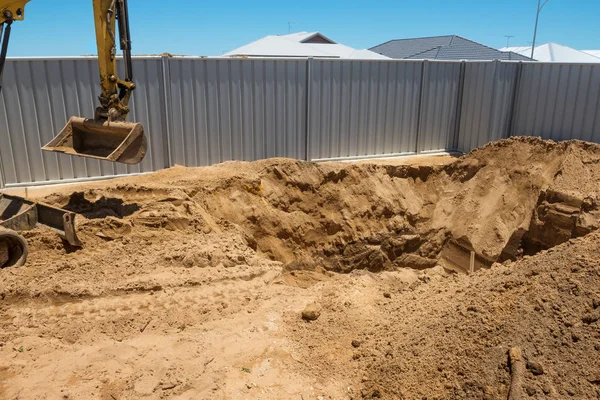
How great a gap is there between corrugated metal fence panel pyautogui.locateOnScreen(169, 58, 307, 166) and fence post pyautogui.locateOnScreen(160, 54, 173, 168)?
0.18 feet

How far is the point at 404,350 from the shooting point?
412 cm

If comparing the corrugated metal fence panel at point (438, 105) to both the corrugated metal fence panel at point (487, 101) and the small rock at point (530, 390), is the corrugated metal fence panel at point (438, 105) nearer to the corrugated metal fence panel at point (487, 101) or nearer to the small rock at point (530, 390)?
the corrugated metal fence panel at point (487, 101)

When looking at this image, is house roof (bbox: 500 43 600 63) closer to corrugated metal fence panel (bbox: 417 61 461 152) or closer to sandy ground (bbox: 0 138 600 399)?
corrugated metal fence panel (bbox: 417 61 461 152)

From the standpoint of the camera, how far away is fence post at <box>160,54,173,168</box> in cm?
877

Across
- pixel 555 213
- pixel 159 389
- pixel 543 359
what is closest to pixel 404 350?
pixel 543 359

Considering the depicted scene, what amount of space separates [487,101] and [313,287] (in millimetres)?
7740

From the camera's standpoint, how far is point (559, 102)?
10586mm

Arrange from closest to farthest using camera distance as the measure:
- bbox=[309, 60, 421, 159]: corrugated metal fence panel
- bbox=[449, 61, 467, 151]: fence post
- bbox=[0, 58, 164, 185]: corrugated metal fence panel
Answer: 1. bbox=[0, 58, 164, 185]: corrugated metal fence panel
2. bbox=[309, 60, 421, 159]: corrugated metal fence panel
3. bbox=[449, 61, 467, 151]: fence post

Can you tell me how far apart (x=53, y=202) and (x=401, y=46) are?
82.2ft

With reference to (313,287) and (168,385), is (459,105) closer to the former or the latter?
(313,287)

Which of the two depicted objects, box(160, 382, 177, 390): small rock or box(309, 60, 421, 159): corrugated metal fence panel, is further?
box(309, 60, 421, 159): corrugated metal fence panel

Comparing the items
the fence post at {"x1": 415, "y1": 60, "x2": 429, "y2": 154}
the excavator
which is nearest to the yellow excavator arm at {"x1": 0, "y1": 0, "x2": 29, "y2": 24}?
the excavator

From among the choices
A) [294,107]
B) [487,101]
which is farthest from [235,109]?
[487,101]

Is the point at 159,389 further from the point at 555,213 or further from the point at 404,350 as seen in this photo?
the point at 555,213
